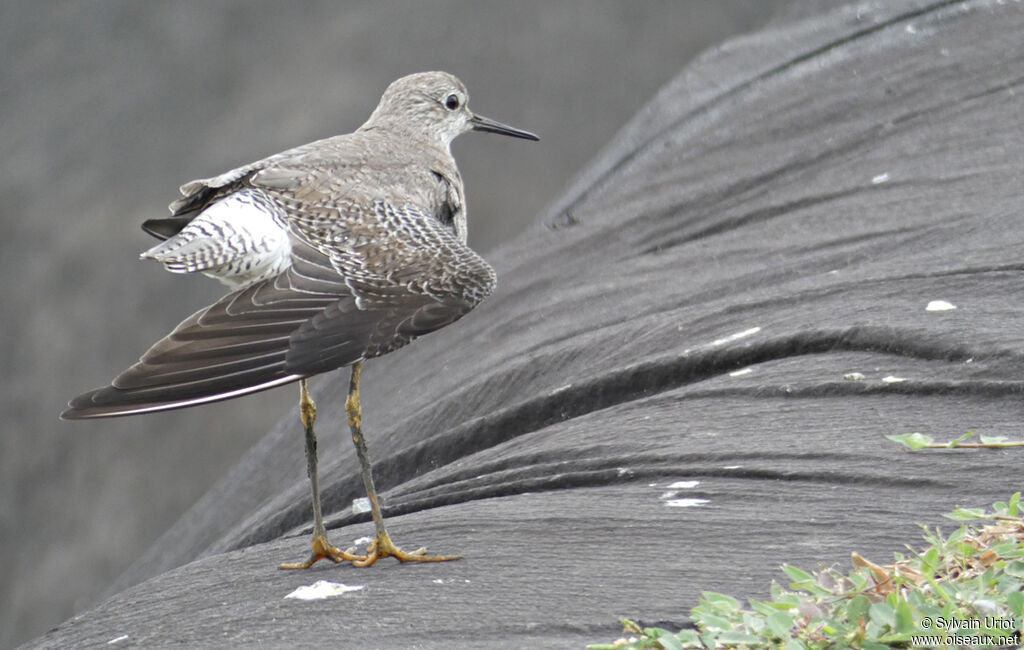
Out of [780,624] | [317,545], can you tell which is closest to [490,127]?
[317,545]

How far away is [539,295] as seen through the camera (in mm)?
2506

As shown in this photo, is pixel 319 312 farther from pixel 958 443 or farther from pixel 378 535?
pixel 958 443

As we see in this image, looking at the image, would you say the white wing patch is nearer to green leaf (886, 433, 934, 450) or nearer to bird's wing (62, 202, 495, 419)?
bird's wing (62, 202, 495, 419)

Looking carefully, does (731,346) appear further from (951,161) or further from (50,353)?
(50,353)

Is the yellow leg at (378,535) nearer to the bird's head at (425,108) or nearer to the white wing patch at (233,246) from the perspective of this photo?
the white wing patch at (233,246)

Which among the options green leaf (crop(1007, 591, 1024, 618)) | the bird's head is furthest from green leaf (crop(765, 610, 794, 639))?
the bird's head

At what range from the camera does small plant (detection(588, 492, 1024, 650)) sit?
880mm

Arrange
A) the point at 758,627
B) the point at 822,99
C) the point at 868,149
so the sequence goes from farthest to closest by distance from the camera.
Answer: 1. the point at 822,99
2. the point at 868,149
3. the point at 758,627

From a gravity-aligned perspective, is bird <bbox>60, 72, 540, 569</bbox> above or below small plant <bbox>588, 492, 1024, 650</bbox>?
above

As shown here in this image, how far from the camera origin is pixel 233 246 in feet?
5.18

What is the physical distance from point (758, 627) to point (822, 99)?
212cm

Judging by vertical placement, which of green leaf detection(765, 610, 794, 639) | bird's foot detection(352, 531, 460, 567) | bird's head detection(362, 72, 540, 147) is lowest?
green leaf detection(765, 610, 794, 639)

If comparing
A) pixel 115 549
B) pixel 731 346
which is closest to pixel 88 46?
pixel 115 549

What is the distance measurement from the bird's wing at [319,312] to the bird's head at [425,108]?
602mm
